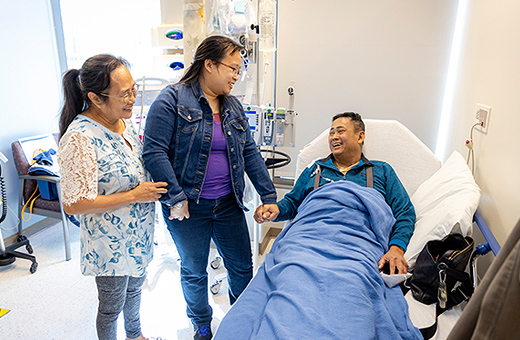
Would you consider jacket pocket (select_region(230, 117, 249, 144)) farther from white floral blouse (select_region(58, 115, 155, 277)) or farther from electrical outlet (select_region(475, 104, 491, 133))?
electrical outlet (select_region(475, 104, 491, 133))

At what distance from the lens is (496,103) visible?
1.55 m

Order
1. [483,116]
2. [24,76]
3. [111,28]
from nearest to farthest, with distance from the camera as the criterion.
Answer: [483,116]
[24,76]
[111,28]

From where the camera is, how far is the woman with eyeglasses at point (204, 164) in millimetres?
1413

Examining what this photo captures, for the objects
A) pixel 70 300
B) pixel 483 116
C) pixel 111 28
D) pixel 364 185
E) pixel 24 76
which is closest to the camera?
pixel 483 116

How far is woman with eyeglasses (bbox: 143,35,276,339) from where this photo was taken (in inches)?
55.6

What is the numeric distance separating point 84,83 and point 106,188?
386 mm

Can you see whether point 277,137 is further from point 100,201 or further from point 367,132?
point 100,201

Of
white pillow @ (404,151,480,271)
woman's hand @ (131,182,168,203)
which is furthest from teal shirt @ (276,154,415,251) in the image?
woman's hand @ (131,182,168,203)

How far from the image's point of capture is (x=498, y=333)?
0.53m

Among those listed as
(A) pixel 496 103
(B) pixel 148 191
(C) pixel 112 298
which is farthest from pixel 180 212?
(A) pixel 496 103

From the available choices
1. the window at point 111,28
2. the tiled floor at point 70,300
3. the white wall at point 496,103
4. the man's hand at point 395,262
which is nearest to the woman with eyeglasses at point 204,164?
the tiled floor at point 70,300

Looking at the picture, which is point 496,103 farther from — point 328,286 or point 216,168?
point 216,168

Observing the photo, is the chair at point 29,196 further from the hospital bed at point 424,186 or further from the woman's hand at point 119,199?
the hospital bed at point 424,186

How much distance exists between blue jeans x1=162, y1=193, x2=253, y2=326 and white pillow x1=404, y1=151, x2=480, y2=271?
73 cm
